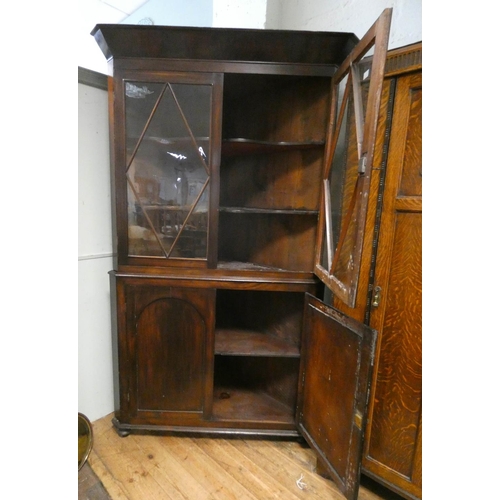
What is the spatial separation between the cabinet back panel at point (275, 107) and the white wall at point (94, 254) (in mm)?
694

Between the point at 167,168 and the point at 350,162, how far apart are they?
0.86 metres

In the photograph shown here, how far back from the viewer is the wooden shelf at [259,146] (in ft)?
4.38

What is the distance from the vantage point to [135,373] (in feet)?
4.72

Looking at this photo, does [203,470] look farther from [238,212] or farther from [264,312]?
[238,212]

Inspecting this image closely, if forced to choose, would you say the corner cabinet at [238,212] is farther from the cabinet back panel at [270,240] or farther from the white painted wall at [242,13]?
the white painted wall at [242,13]

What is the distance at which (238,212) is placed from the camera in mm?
1462

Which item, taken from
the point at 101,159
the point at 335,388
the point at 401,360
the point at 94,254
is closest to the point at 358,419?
the point at 335,388

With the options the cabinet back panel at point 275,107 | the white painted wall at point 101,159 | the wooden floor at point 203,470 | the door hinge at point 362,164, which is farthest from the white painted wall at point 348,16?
the wooden floor at point 203,470

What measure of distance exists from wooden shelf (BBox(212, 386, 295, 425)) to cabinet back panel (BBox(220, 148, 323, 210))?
116cm

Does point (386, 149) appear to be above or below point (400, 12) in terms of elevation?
below
